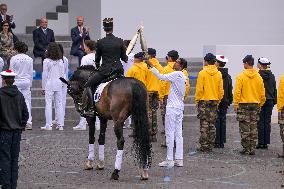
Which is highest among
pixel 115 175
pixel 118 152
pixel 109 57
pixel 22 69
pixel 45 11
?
pixel 45 11

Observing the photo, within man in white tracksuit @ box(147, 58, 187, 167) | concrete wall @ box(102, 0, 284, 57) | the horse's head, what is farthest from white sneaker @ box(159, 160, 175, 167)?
concrete wall @ box(102, 0, 284, 57)

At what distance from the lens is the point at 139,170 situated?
14969mm

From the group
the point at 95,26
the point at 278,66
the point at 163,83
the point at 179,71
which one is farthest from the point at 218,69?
the point at 95,26

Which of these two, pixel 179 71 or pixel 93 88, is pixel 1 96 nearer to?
pixel 93 88

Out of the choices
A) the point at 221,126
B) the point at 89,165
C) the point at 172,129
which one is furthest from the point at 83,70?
the point at 221,126

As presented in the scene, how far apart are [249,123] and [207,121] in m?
0.83

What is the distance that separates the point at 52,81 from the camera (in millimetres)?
20641

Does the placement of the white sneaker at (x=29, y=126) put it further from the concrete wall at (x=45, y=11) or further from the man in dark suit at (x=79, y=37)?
the concrete wall at (x=45, y=11)

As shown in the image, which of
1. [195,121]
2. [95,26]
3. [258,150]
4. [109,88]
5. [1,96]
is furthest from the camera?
[95,26]

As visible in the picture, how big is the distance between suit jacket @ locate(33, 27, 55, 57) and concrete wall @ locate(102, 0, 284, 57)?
3557 millimetres

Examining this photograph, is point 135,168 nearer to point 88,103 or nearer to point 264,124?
point 88,103

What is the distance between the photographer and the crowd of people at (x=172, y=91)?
1500 cm

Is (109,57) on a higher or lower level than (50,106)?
higher

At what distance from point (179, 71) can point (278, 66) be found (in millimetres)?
8880
